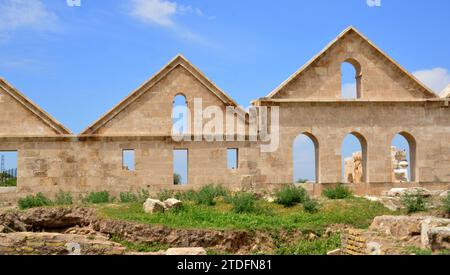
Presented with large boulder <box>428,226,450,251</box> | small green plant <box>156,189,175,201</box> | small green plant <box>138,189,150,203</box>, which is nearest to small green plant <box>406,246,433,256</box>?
large boulder <box>428,226,450,251</box>

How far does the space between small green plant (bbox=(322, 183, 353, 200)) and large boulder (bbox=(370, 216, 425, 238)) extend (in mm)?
8026

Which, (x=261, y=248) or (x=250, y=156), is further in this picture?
(x=250, y=156)

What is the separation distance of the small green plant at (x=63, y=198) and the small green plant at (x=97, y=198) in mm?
610

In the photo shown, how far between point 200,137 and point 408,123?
8863 mm

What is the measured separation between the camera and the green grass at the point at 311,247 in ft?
54.6

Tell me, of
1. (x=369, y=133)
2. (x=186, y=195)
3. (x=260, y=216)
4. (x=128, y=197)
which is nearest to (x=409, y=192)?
(x=369, y=133)

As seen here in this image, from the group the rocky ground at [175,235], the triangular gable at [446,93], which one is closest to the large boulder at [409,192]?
the rocky ground at [175,235]

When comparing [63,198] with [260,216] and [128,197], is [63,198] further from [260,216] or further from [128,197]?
[260,216]

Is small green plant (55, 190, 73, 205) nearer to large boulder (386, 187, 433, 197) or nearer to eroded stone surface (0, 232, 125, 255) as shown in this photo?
eroded stone surface (0, 232, 125, 255)

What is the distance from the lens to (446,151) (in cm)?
2623

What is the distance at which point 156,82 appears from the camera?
990 inches
